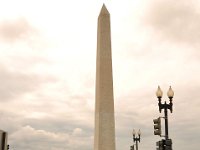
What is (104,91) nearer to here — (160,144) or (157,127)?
(157,127)

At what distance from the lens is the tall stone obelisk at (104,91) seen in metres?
21.9

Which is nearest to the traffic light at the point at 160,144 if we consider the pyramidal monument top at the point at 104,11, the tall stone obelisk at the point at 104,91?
the tall stone obelisk at the point at 104,91

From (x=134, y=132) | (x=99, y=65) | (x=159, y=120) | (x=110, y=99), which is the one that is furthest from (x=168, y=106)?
(x=134, y=132)

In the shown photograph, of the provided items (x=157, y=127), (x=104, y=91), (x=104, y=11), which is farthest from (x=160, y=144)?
(x=104, y=11)

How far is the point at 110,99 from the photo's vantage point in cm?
2231

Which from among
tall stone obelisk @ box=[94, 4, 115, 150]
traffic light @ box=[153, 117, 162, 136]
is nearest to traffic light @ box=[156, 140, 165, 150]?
traffic light @ box=[153, 117, 162, 136]

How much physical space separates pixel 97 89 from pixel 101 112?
1843 mm

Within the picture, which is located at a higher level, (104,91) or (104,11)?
(104,11)

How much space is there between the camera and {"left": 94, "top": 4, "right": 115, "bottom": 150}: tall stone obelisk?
21922 millimetres

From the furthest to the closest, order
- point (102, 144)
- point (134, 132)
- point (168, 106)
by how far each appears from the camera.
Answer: point (134, 132) → point (102, 144) → point (168, 106)

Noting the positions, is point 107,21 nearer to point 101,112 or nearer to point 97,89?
point 97,89

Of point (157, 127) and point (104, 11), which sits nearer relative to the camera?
point (157, 127)

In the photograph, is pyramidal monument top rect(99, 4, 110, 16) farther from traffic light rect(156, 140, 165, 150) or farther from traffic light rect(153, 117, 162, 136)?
traffic light rect(156, 140, 165, 150)

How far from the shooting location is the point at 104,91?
2234 centimetres
